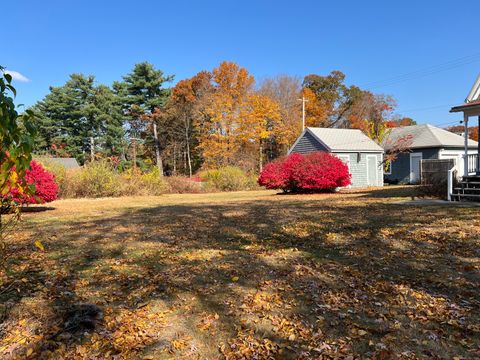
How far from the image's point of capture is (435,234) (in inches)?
256

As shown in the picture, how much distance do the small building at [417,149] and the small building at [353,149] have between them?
447 cm

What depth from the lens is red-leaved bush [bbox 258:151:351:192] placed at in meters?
17.8

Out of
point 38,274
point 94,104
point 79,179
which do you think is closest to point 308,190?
point 79,179

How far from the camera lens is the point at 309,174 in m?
17.7

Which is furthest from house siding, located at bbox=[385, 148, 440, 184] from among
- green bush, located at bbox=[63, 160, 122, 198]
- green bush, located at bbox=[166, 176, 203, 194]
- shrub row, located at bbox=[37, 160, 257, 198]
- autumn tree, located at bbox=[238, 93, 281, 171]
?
green bush, located at bbox=[63, 160, 122, 198]

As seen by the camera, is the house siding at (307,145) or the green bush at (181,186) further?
the house siding at (307,145)

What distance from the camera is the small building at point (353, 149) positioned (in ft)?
76.3

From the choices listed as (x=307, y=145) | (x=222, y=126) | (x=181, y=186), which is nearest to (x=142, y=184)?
(x=181, y=186)

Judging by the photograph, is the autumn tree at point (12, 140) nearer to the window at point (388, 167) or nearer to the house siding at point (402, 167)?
the house siding at point (402, 167)

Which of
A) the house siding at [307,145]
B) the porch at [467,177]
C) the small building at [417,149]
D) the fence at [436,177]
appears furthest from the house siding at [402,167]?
the porch at [467,177]

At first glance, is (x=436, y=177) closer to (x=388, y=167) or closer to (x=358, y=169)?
(x=358, y=169)

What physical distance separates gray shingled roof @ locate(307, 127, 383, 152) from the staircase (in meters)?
10.9

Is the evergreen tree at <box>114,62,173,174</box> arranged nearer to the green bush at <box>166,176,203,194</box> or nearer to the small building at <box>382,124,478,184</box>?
the green bush at <box>166,176,203,194</box>

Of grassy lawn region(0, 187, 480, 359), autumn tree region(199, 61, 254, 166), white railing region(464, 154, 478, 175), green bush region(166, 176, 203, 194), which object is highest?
autumn tree region(199, 61, 254, 166)
